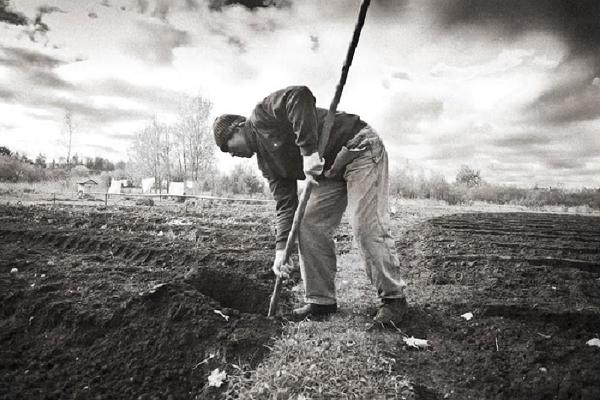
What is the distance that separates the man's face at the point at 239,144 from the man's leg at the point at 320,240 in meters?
0.60

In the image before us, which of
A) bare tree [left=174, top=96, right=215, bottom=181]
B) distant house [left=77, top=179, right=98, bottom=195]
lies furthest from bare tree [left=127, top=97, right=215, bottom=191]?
distant house [left=77, top=179, right=98, bottom=195]

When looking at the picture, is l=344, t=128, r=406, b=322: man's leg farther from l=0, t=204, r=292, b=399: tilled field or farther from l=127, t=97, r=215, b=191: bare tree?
l=127, t=97, r=215, b=191: bare tree

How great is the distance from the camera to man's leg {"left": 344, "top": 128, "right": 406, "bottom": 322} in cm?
249

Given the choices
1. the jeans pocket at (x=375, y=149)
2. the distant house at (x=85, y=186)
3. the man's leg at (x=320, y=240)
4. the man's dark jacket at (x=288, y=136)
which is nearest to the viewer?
the man's dark jacket at (x=288, y=136)

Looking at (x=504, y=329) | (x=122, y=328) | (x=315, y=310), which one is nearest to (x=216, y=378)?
(x=122, y=328)

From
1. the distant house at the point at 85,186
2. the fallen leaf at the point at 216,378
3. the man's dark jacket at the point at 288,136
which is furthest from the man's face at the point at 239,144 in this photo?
the distant house at the point at 85,186

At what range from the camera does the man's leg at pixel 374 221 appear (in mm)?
2494

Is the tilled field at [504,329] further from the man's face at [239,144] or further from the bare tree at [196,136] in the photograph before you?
the bare tree at [196,136]

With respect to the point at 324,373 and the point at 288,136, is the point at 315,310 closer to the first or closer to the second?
the point at 324,373

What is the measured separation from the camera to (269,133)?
8.23 ft

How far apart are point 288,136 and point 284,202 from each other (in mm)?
603

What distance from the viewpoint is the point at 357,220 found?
8.28 feet

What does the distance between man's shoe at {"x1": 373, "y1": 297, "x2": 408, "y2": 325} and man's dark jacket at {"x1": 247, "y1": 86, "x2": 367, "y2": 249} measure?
35.3 inches

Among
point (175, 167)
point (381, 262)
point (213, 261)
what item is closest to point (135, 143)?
point (175, 167)
